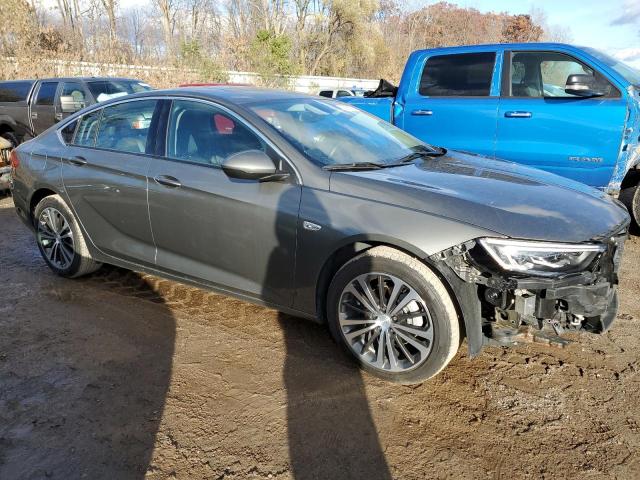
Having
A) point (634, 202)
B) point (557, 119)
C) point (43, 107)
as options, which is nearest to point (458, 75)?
point (557, 119)

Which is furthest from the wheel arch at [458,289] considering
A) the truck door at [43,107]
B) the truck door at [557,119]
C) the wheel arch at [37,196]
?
the truck door at [43,107]

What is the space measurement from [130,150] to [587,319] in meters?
3.28

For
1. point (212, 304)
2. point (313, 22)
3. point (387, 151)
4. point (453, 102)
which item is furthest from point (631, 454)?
point (313, 22)

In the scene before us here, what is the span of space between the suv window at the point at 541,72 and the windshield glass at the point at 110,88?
769 cm

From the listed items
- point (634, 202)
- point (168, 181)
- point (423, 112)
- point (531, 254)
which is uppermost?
Answer: point (423, 112)

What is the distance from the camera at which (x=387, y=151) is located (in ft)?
12.0

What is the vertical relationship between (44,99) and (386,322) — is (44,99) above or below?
above

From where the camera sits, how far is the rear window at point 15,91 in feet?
35.8

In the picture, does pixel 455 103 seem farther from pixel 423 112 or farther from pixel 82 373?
pixel 82 373

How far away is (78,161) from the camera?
417 cm

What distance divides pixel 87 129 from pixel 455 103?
4066mm

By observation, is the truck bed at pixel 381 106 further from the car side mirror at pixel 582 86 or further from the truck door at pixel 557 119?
the car side mirror at pixel 582 86

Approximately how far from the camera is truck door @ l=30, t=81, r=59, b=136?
10.6 meters

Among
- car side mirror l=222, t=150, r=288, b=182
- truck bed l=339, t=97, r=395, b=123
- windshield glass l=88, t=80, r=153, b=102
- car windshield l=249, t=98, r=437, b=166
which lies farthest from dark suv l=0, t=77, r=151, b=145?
car side mirror l=222, t=150, r=288, b=182
